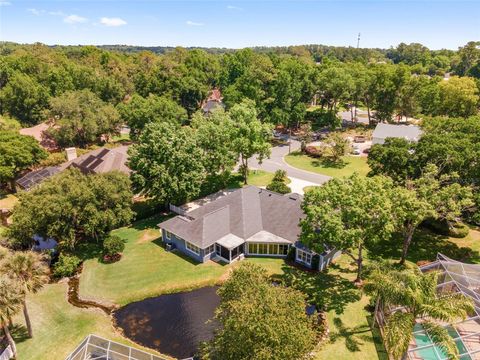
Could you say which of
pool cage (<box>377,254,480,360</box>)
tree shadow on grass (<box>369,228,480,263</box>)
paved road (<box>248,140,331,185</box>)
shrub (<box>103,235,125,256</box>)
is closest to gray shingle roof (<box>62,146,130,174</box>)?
shrub (<box>103,235,125,256</box>)

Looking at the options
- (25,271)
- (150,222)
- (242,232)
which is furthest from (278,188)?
(25,271)

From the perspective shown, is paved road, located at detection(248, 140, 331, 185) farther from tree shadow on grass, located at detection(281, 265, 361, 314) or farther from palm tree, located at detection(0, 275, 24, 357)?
palm tree, located at detection(0, 275, 24, 357)

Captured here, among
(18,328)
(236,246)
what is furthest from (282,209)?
(18,328)

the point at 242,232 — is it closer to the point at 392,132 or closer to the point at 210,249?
the point at 210,249

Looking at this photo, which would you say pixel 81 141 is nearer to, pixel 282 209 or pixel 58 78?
pixel 58 78

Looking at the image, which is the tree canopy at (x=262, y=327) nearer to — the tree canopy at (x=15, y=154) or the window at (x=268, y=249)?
the window at (x=268, y=249)
